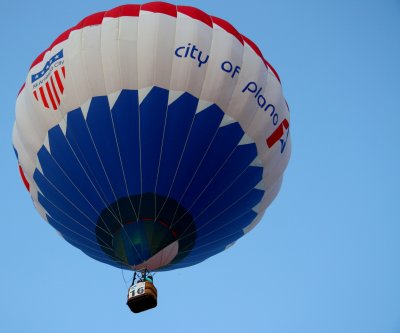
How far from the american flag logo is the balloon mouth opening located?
1862 mm

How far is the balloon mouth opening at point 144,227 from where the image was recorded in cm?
1059

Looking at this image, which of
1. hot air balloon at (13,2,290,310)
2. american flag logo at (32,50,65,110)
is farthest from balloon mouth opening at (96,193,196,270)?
american flag logo at (32,50,65,110)

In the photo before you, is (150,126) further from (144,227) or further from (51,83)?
(51,83)

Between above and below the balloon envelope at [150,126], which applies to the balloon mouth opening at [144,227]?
below

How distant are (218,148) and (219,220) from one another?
4.23ft

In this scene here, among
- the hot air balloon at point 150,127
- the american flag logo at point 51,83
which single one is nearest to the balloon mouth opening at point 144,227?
the hot air balloon at point 150,127

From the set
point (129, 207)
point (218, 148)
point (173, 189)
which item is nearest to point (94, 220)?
point (129, 207)

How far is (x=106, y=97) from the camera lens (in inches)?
411

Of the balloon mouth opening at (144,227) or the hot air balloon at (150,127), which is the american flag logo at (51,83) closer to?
the hot air balloon at (150,127)

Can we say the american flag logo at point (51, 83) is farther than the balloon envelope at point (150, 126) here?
Yes

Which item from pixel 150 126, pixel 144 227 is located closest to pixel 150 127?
pixel 150 126

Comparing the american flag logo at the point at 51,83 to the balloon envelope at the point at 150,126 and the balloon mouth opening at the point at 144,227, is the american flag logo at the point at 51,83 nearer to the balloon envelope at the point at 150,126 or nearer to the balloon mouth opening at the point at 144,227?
the balloon envelope at the point at 150,126

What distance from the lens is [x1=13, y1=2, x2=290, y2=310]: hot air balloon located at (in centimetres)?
1040

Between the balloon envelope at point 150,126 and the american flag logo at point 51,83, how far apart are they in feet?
0.06
